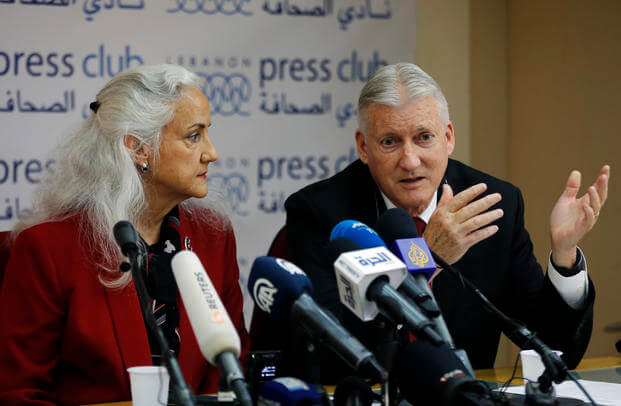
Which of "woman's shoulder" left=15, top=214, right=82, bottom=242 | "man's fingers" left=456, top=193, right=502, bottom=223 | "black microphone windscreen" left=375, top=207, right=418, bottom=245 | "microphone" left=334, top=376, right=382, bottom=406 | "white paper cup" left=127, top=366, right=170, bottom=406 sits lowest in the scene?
"white paper cup" left=127, top=366, right=170, bottom=406

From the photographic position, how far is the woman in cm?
226

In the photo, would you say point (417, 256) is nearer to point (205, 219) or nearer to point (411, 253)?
point (411, 253)

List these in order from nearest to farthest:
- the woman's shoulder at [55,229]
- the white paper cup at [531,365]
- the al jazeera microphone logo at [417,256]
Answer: the al jazeera microphone logo at [417,256], the white paper cup at [531,365], the woman's shoulder at [55,229]

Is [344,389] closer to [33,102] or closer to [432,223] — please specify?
[432,223]

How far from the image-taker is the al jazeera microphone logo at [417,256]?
4.46 ft

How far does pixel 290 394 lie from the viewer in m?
1.19

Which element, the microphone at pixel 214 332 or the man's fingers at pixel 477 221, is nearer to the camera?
the microphone at pixel 214 332

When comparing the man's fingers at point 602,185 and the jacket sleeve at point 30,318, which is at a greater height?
the man's fingers at point 602,185

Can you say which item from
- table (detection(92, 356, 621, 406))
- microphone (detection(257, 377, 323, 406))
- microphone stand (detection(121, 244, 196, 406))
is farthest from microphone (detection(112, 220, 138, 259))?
table (detection(92, 356, 621, 406))

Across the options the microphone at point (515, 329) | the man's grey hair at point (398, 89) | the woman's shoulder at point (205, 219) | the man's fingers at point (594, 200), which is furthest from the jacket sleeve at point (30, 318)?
the man's fingers at point (594, 200)

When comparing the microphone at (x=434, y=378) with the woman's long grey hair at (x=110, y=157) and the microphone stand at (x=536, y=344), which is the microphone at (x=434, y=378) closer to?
the microphone stand at (x=536, y=344)

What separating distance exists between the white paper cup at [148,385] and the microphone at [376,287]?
59 centimetres

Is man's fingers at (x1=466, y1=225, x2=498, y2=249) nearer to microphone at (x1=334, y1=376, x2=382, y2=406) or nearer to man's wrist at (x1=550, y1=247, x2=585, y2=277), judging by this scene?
man's wrist at (x1=550, y1=247, x2=585, y2=277)

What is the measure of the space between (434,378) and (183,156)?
1591 millimetres
